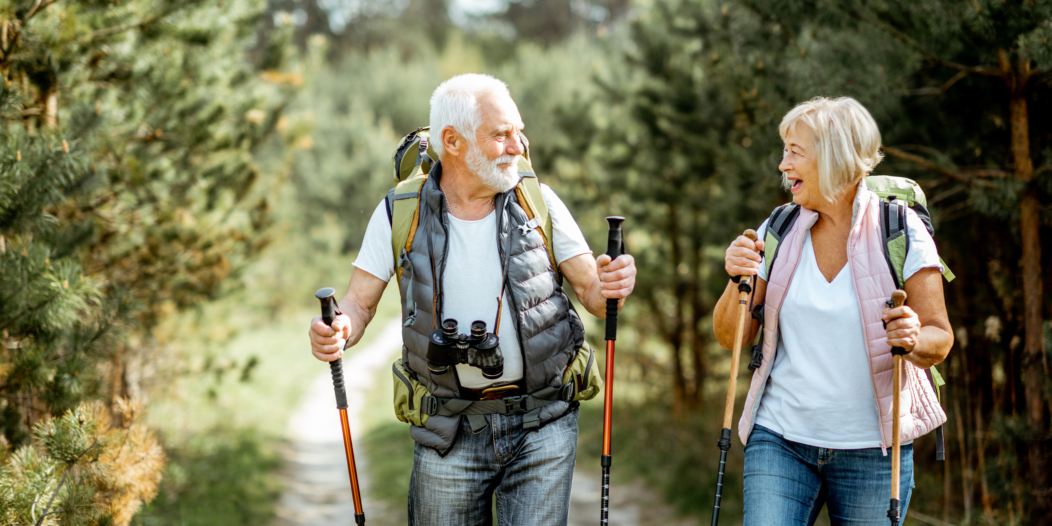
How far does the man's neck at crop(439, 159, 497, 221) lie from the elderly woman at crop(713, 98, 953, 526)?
904 millimetres

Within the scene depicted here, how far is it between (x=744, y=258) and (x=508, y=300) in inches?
32.1

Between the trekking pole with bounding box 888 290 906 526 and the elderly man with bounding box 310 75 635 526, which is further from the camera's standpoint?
the elderly man with bounding box 310 75 635 526

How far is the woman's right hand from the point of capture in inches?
106

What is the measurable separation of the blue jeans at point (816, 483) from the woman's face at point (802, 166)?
31.5 inches

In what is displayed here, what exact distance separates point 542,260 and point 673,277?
16.4 feet

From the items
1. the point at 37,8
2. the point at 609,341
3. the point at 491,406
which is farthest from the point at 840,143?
the point at 37,8

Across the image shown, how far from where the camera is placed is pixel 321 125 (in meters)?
24.5

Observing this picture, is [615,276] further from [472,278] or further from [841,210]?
[841,210]

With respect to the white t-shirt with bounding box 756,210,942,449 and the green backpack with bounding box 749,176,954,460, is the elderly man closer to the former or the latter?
the green backpack with bounding box 749,176,954,460

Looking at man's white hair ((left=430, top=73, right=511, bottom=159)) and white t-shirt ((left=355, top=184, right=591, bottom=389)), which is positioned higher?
man's white hair ((left=430, top=73, right=511, bottom=159))

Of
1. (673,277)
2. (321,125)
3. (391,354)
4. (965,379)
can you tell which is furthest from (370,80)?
(965,379)

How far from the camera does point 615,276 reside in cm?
277

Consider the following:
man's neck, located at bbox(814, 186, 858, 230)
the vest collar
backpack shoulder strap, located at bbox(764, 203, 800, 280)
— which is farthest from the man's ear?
man's neck, located at bbox(814, 186, 858, 230)

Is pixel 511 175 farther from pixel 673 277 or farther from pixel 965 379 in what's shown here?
pixel 673 277
